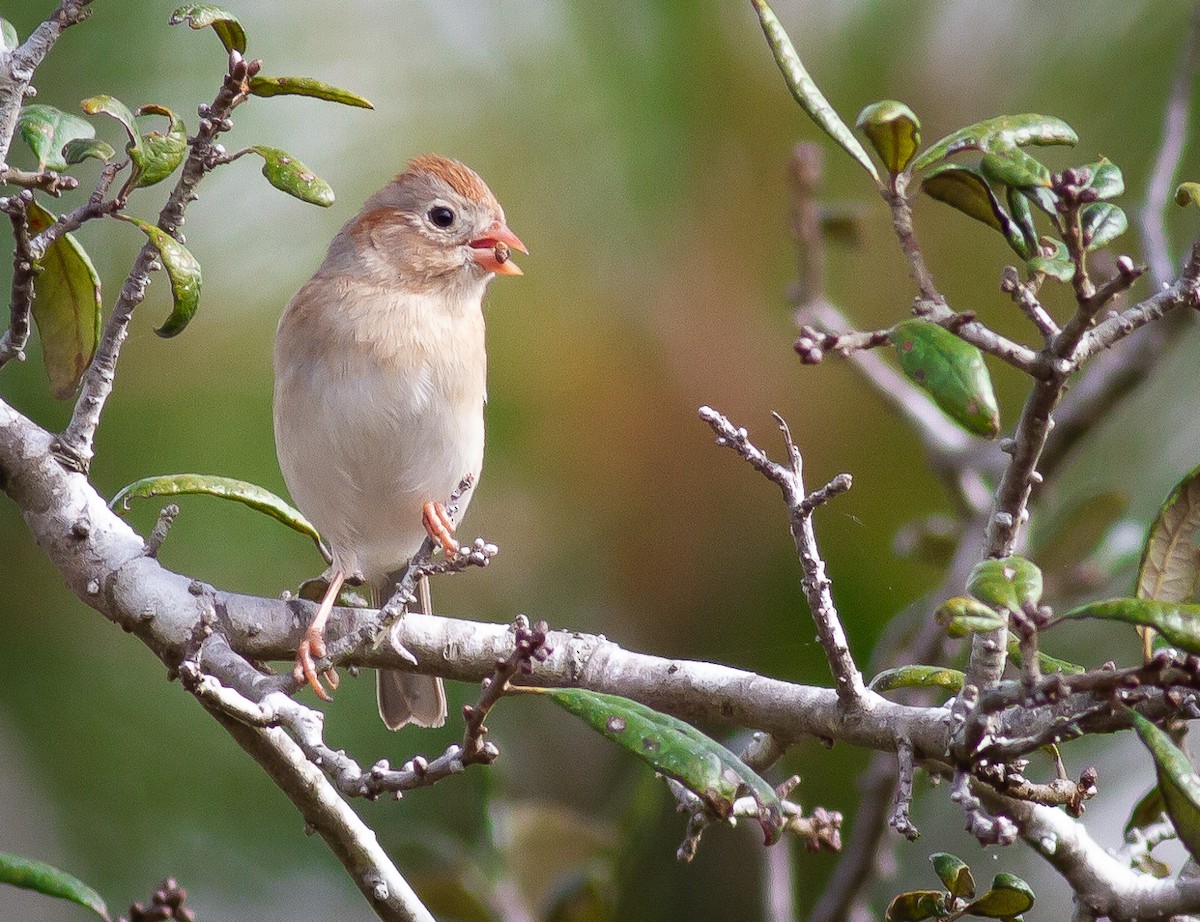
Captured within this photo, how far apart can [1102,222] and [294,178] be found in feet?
3.85

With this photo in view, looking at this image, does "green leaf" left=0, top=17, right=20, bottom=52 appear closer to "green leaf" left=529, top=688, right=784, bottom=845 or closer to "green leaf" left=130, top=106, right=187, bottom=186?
"green leaf" left=130, top=106, right=187, bottom=186

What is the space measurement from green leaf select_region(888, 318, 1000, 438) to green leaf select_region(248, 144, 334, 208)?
38.5 inches

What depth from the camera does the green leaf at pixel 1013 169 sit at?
1.65 meters

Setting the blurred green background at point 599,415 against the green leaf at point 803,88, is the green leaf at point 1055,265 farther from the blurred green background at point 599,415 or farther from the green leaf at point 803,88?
the blurred green background at point 599,415

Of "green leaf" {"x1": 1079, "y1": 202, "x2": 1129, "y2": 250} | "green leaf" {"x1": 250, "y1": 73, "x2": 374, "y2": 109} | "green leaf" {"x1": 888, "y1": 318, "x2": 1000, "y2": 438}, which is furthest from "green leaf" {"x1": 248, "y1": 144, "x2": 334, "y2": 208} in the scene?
"green leaf" {"x1": 1079, "y1": 202, "x2": 1129, "y2": 250}

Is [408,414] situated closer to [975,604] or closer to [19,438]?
[19,438]

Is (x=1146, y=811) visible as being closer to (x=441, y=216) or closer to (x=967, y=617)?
(x=967, y=617)

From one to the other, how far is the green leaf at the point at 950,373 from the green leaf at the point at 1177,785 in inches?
14.7

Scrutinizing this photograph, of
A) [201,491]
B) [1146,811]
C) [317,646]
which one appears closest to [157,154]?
[201,491]

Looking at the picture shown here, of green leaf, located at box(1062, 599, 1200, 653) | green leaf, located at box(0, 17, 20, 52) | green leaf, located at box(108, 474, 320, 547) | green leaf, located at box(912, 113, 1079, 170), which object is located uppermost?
green leaf, located at box(0, 17, 20, 52)

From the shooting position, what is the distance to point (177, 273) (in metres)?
2.08

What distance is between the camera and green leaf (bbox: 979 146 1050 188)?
5.40 ft

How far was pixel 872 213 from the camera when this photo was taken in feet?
14.4

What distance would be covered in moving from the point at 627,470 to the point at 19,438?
7.54ft
